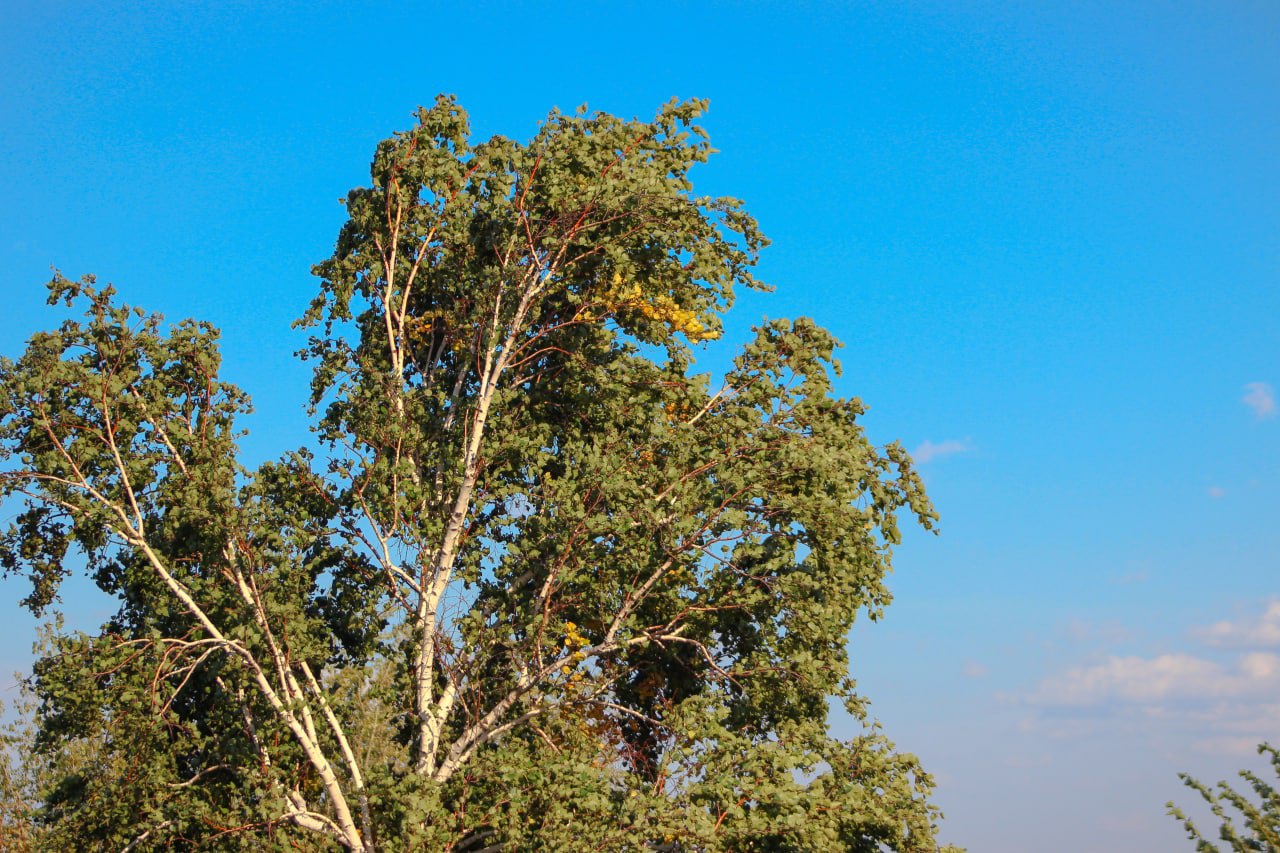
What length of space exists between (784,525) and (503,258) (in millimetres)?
6373

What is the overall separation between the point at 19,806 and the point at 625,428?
26.4 meters

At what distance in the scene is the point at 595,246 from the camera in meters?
20.8

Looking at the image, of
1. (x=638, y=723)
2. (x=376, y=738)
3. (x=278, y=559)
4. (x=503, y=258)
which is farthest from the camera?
(x=376, y=738)

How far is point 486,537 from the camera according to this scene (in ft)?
70.0

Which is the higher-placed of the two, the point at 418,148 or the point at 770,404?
the point at 418,148

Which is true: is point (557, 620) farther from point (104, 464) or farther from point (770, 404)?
point (104, 464)

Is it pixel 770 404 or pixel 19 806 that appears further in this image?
pixel 19 806

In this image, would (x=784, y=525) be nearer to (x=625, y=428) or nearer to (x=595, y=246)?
(x=625, y=428)

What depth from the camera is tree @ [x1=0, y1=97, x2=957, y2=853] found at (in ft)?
63.4

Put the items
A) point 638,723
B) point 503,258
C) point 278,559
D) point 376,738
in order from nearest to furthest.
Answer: point 278,559 < point 503,258 < point 638,723 < point 376,738

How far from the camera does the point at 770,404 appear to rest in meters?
21.7

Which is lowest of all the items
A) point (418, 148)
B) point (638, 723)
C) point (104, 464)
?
point (638, 723)

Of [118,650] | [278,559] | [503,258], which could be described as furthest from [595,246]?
[118,650]

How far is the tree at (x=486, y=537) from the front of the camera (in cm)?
1933
